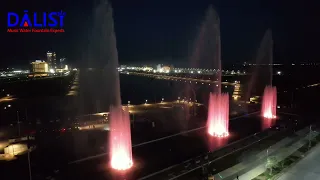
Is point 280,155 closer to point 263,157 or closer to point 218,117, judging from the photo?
point 263,157

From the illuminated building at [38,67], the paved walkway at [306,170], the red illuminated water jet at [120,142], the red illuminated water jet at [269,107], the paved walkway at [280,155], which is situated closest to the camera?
the paved walkway at [306,170]

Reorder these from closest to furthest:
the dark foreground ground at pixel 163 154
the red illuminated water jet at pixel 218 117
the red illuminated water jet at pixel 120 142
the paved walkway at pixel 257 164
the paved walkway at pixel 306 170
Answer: the paved walkway at pixel 306 170, the paved walkway at pixel 257 164, the dark foreground ground at pixel 163 154, the red illuminated water jet at pixel 120 142, the red illuminated water jet at pixel 218 117

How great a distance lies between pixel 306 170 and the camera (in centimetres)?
1074

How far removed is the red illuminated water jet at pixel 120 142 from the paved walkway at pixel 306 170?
7.32 meters

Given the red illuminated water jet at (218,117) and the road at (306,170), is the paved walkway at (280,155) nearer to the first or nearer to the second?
the road at (306,170)

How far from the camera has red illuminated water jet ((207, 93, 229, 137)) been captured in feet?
63.6

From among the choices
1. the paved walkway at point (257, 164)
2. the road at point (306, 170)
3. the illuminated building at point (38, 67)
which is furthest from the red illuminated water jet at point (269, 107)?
the illuminated building at point (38, 67)

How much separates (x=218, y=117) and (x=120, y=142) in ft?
31.5

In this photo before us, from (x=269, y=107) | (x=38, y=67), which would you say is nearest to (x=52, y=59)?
(x=38, y=67)

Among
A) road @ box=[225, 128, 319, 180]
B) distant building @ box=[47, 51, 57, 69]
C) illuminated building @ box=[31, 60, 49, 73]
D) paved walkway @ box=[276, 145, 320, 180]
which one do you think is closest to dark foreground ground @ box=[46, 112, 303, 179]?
road @ box=[225, 128, 319, 180]

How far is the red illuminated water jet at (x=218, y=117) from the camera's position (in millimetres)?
19398

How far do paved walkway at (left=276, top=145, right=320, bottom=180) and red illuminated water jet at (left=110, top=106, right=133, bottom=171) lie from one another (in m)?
7.32

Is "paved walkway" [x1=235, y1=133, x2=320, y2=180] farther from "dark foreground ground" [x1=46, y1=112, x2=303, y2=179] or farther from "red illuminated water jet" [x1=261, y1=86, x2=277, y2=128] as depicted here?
"red illuminated water jet" [x1=261, y1=86, x2=277, y2=128]

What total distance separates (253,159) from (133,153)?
656 centimetres
